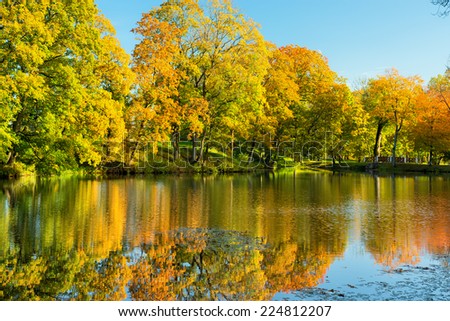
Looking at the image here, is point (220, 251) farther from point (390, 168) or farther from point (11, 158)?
point (390, 168)

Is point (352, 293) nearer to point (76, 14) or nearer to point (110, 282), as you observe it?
point (110, 282)

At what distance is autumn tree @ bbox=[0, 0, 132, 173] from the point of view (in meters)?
31.0

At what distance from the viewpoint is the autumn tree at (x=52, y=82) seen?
31.0 metres

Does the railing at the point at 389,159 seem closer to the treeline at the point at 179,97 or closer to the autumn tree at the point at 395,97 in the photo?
the treeline at the point at 179,97

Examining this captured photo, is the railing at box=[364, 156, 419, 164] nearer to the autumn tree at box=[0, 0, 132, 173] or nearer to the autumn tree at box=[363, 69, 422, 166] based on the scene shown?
the autumn tree at box=[363, 69, 422, 166]

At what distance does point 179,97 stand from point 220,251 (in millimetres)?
40649

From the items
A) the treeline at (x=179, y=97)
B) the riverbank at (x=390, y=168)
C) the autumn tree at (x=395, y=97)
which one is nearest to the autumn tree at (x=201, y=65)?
the treeline at (x=179, y=97)

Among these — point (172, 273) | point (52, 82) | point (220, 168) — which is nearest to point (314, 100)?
point (220, 168)

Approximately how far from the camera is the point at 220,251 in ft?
42.7

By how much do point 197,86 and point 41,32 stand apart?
80.1 ft

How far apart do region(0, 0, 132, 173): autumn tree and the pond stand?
442 inches

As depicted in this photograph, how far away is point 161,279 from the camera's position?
10320mm

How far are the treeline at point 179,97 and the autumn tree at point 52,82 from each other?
0.09 m

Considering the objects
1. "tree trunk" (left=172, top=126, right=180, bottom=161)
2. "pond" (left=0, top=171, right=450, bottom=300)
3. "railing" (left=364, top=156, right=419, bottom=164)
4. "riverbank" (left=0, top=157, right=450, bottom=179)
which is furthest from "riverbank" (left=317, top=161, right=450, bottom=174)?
"pond" (left=0, top=171, right=450, bottom=300)
